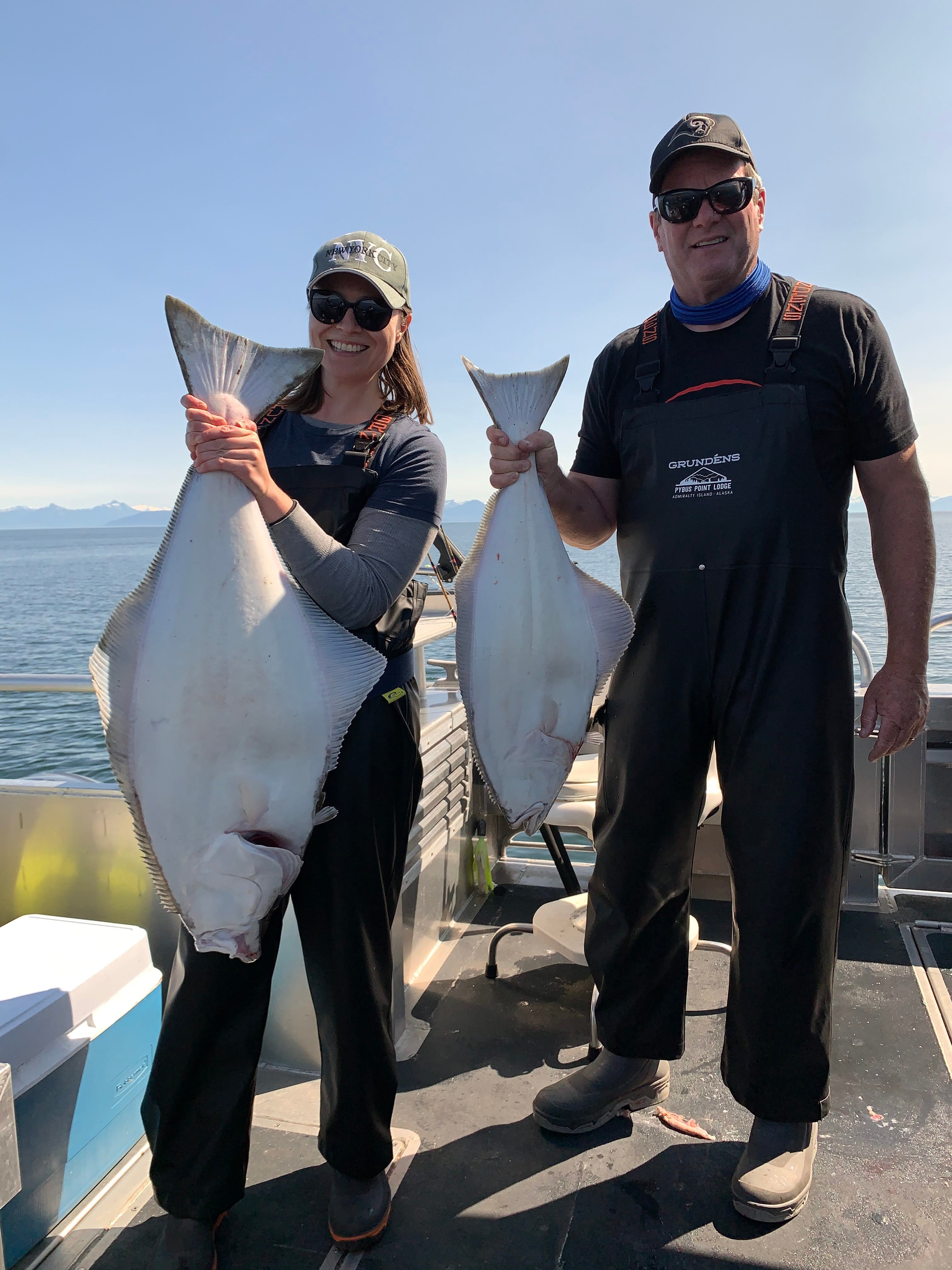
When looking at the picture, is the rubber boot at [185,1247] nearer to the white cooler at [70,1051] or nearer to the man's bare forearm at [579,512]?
the white cooler at [70,1051]

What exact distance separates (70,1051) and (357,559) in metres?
1.39

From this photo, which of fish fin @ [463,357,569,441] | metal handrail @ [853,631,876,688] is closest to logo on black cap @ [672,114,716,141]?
fish fin @ [463,357,569,441]

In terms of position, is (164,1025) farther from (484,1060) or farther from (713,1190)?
(713,1190)

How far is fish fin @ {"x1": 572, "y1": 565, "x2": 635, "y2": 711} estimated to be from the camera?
5.80 ft

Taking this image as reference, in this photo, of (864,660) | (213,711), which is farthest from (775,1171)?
(864,660)

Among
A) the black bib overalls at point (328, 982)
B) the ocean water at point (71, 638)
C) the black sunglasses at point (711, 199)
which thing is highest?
the black sunglasses at point (711, 199)

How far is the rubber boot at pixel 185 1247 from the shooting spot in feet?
5.80

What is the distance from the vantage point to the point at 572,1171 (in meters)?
2.13

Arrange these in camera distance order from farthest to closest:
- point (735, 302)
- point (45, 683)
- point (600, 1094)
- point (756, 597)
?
point (45, 683) < point (600, 1094) < point (735, 302) < point (756, 597)

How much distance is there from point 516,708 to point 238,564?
25.2 inches

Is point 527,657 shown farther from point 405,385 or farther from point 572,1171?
point 572,1171

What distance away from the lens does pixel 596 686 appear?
1767 millimetres

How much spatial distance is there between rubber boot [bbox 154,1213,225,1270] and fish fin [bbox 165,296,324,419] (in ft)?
5.86

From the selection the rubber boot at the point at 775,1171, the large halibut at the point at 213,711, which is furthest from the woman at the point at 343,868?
the rubber boot at the point at 775,1171
